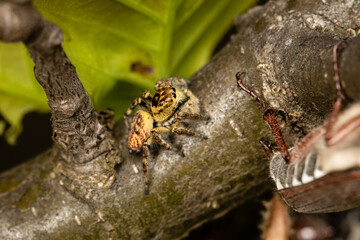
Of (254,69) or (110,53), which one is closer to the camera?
(254,69)

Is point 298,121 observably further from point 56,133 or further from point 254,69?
point 56,133

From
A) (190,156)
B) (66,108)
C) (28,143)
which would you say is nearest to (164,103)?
(190,156)

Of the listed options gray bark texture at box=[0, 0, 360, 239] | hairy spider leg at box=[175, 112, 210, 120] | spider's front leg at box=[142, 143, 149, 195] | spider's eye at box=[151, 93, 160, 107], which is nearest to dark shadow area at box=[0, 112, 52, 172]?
gray bark texture at box=[0, 0, 360, 239]

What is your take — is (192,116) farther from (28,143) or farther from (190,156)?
(28,143)

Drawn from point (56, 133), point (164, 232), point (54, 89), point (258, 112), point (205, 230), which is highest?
point (54, 89)

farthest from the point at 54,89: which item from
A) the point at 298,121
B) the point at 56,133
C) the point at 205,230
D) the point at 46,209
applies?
the point at 205,230

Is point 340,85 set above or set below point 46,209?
below

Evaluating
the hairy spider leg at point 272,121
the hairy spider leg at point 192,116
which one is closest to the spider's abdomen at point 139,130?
the hairy spider leg at point 192,116

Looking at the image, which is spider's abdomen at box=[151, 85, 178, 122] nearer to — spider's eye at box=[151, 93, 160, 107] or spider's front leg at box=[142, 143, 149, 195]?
spider's eye at box=[151, 93, 160, 107]
